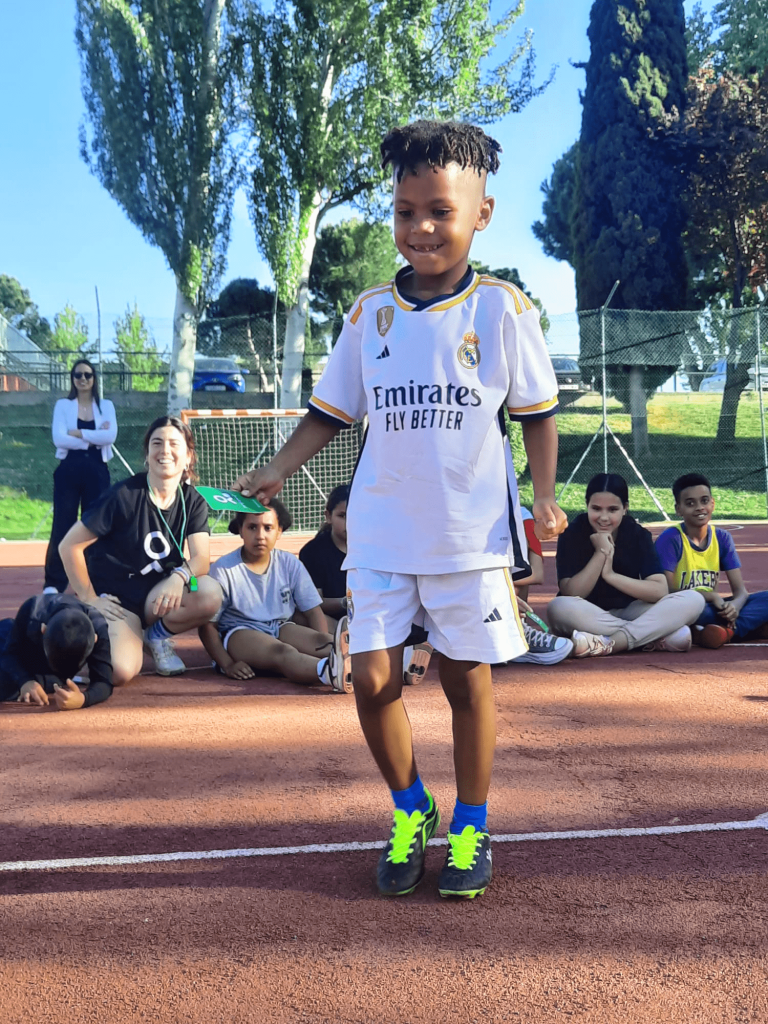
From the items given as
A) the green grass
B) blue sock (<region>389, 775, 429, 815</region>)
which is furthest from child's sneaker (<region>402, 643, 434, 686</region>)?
the green grass

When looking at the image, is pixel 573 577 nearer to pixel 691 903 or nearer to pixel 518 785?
pixel 518 785

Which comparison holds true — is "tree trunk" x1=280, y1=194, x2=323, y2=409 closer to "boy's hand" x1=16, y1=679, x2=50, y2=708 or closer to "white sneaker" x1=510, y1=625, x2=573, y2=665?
"white sneaker" x1=510, y1=625, x2=573, y2=665

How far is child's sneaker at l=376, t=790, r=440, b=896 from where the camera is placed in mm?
2654

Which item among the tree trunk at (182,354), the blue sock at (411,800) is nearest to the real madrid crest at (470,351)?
the blue sock at (411,800)

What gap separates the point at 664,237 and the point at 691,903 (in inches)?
936

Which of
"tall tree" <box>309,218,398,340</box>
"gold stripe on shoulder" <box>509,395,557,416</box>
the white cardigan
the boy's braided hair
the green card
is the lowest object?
the green card

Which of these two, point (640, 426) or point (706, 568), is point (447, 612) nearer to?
point (706, 568)

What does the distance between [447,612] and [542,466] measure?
0.49m

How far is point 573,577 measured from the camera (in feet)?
20.3

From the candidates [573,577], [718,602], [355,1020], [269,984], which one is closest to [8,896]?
[269,984]

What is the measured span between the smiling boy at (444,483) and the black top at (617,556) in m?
3.52

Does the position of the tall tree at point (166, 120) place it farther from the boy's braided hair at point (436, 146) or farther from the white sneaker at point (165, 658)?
the boy's braided hair at point (436, 146)

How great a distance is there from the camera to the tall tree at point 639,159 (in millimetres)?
24234

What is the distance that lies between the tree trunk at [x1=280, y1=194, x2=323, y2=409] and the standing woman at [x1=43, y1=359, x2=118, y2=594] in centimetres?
1098
